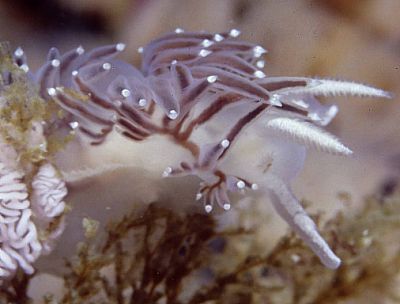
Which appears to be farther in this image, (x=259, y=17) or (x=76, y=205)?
(x=259, y=17)

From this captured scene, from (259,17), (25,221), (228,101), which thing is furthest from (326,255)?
(259,17)

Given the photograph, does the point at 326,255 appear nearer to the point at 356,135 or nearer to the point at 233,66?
the point at 233,66

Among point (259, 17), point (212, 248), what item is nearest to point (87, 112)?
point (212, 248)

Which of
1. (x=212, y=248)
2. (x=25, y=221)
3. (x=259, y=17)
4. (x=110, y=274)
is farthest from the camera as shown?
(x=259, y=17)

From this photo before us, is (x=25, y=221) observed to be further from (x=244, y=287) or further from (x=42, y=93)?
(x=244, y=287)

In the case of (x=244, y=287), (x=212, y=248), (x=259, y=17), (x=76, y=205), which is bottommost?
(x=244, y=287)

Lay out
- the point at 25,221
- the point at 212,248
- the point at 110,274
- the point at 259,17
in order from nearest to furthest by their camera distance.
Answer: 1. the point at 25,221
2. the point at 110,274
3. the point at 212,248
4. the point at 259,17

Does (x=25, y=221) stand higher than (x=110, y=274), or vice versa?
(x=25, y=221)
